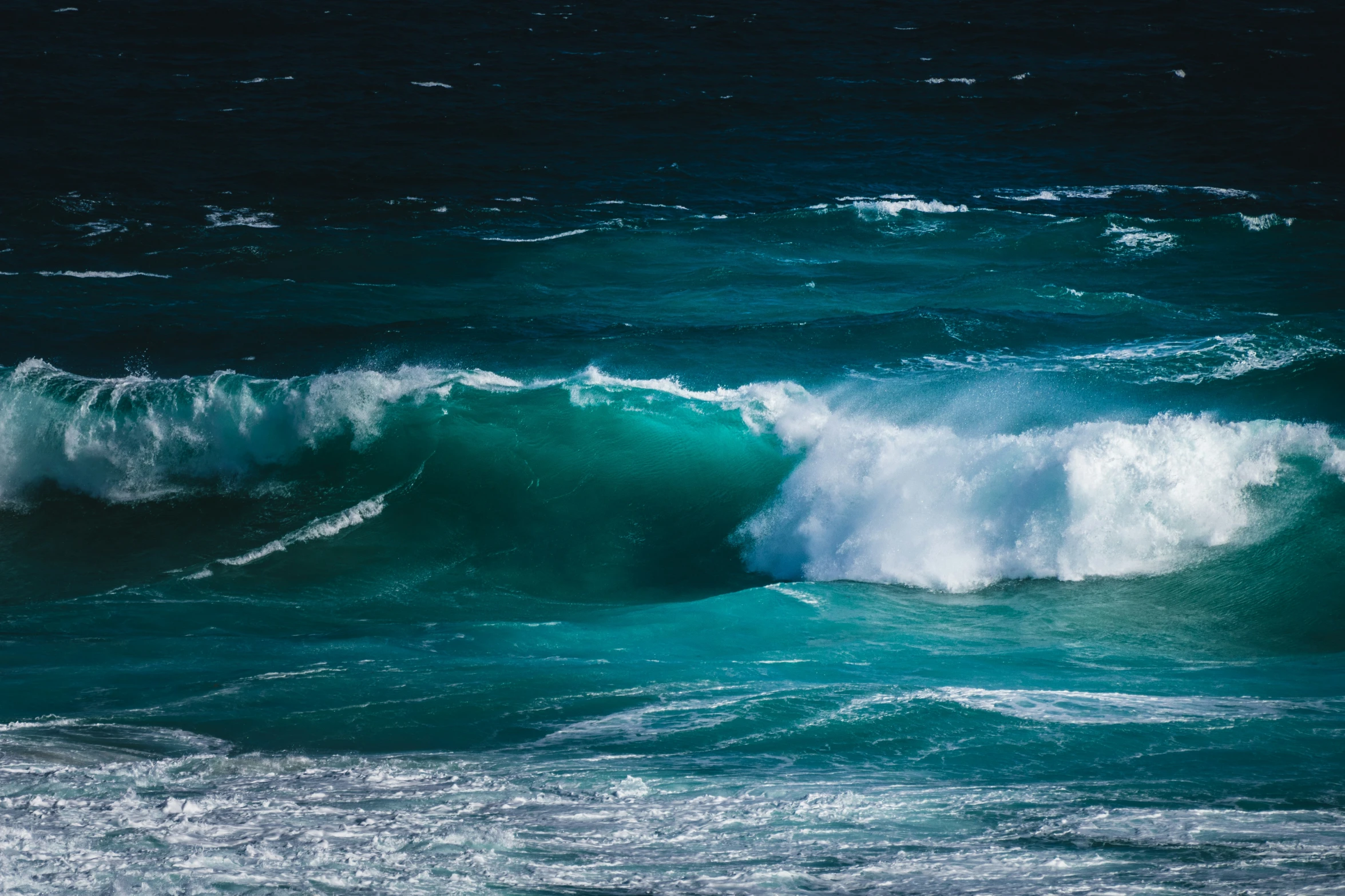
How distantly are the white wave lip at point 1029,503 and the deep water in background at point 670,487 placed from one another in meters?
0.05

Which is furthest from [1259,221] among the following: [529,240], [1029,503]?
[529,240]

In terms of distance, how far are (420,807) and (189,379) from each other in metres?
9.33

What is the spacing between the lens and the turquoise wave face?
237 inches

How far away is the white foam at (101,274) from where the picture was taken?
18.9 meters

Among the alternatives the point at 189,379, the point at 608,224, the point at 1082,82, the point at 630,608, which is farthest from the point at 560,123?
the point at 630,608

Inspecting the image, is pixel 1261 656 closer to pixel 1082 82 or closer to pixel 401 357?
pixel 401 357

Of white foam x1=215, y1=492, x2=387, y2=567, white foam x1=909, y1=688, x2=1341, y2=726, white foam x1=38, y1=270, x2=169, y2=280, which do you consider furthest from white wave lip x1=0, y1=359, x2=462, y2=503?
white foam x1=909, y1=688, x2=1341, y2=726

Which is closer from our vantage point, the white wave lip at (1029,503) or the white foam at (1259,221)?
the white wave lip at (1029,503)

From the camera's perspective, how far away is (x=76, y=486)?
1301 cm

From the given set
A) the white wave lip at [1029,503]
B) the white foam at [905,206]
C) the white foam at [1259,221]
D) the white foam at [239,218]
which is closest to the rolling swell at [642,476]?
the white wave lip at [1029,503]

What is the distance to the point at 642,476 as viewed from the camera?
12.9m

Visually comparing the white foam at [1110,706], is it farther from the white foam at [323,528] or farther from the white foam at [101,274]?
the white foam at [101,274]

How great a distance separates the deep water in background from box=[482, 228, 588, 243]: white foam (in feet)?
0.83

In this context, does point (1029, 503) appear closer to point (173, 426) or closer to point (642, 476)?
point (642, 476)
